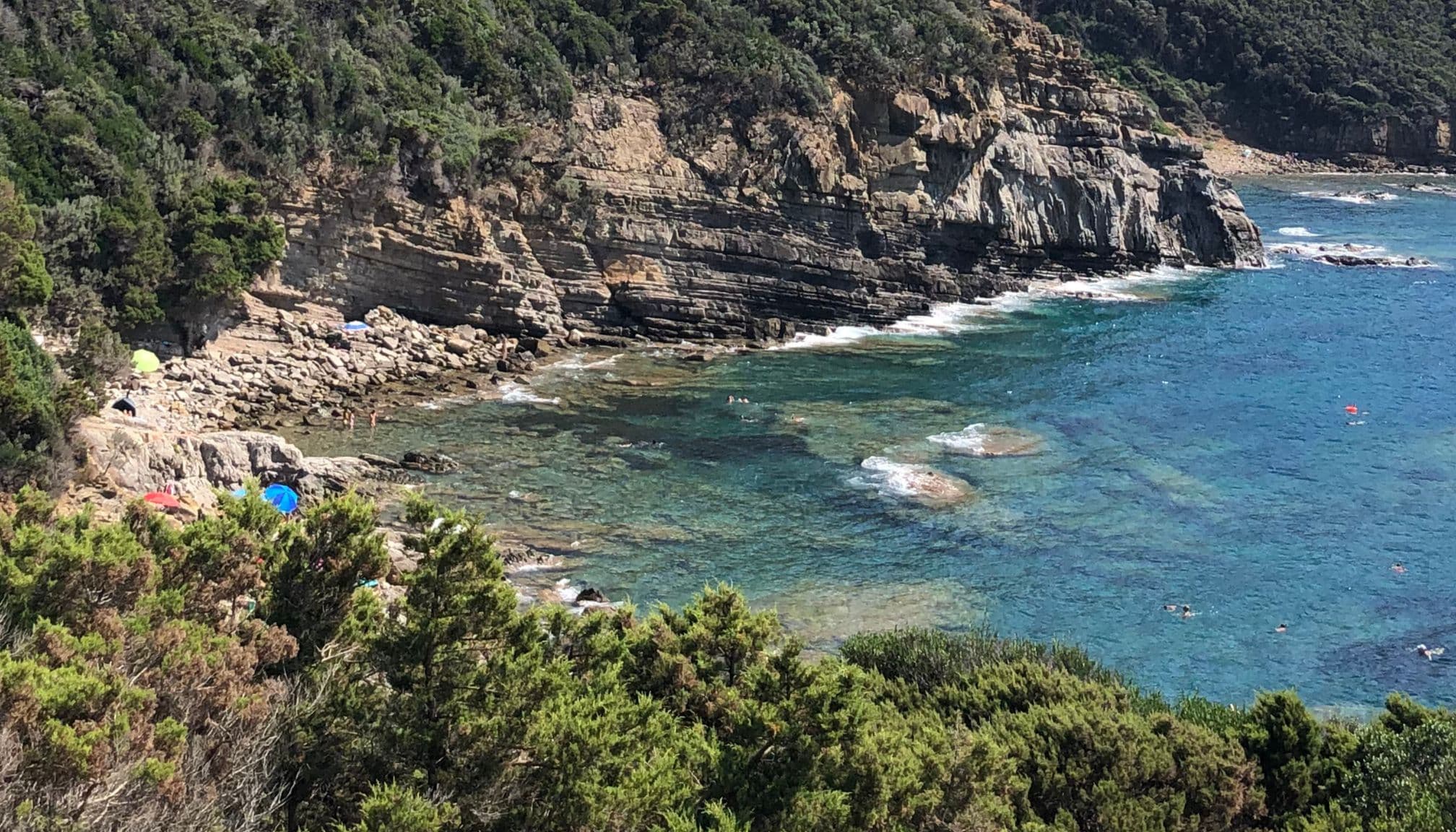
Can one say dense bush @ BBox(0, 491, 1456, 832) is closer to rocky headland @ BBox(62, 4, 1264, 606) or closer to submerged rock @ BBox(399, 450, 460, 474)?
rocky headland @ BBox(62, 4, 1264, 606)

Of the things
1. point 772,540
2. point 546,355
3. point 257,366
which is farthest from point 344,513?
point 546,355

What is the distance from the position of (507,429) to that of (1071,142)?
4278 cm

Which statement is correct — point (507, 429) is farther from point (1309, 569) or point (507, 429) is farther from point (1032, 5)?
point (1032, 5)

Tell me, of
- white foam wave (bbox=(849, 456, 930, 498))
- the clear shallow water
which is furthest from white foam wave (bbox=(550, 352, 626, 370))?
white foam wave (bbox=(849, 456, 930, 498))

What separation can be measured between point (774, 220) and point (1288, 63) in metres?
95.4

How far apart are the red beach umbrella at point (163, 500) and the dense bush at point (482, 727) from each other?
8979 mm

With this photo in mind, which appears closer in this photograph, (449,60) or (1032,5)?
(449,60)

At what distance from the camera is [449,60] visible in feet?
196

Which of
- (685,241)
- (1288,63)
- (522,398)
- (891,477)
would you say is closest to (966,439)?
(891,477)

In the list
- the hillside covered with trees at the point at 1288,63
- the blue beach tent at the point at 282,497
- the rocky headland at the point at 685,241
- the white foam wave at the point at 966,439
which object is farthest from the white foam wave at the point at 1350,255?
the blue beach tent at the point at 282,497

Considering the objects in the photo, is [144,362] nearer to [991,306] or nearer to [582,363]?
[582,363]

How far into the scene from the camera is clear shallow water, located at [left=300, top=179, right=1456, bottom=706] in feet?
99.1

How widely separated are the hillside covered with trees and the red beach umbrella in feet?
388

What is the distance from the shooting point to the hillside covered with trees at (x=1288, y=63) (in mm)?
127312
